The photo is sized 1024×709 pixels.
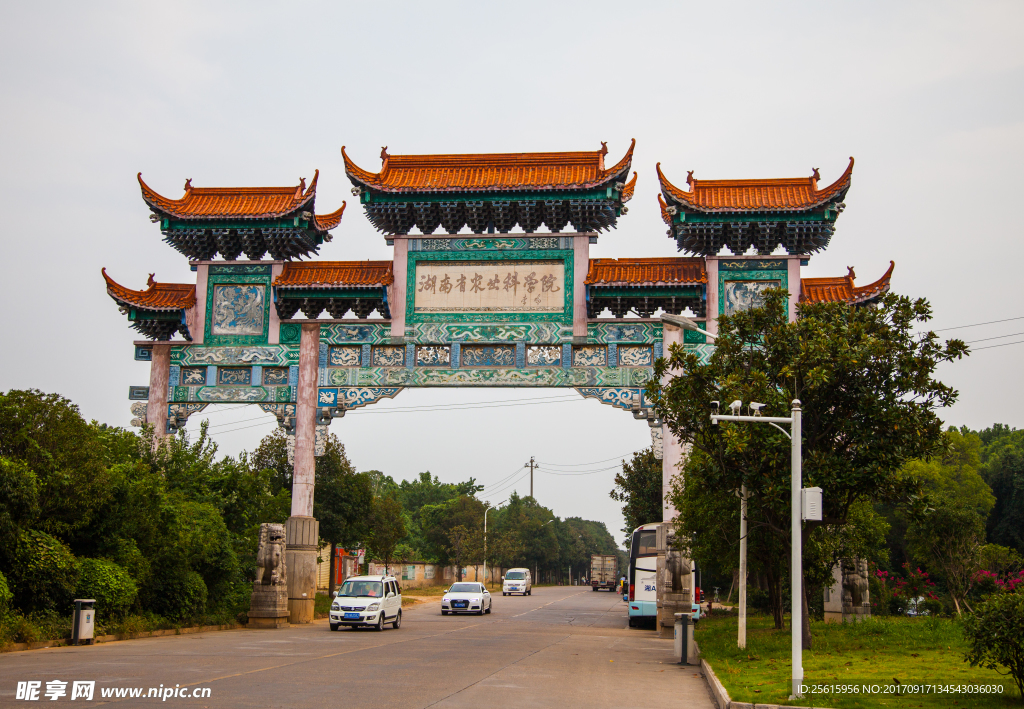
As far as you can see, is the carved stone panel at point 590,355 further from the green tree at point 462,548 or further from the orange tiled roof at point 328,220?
the green tree at point 462,548

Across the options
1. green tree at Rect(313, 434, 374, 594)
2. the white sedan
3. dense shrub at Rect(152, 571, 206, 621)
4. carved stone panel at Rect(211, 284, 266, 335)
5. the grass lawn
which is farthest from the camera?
green tree at Rect(313, 434, 374, 594)

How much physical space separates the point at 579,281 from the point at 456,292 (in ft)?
12.2

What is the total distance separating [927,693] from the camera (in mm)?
12711

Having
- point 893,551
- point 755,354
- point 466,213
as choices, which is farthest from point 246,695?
point 893,551

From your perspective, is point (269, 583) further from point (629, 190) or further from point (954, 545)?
point (954, 545)

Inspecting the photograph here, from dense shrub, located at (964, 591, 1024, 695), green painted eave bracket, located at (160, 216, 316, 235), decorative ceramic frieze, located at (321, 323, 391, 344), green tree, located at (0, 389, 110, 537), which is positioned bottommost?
dense shrub, located at (964, 591, 1024, 695)

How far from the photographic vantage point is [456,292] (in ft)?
92.7

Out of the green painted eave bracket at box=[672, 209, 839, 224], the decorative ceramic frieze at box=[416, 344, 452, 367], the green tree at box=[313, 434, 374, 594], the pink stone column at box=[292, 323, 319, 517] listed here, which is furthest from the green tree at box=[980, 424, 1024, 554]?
the pink stone column at box=[292, 323, 319, 517]

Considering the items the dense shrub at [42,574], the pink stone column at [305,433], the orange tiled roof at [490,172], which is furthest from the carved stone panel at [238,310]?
the dense shrub at [42,574]

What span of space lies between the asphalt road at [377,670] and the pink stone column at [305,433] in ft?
12.8

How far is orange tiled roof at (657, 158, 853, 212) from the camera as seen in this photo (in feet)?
88.6

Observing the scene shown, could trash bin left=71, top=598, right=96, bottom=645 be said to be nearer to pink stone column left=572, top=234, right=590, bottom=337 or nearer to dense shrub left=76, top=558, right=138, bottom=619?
dense shrub left=76, top=558, right=138, bottom=619

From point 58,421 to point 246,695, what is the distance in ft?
41.4
